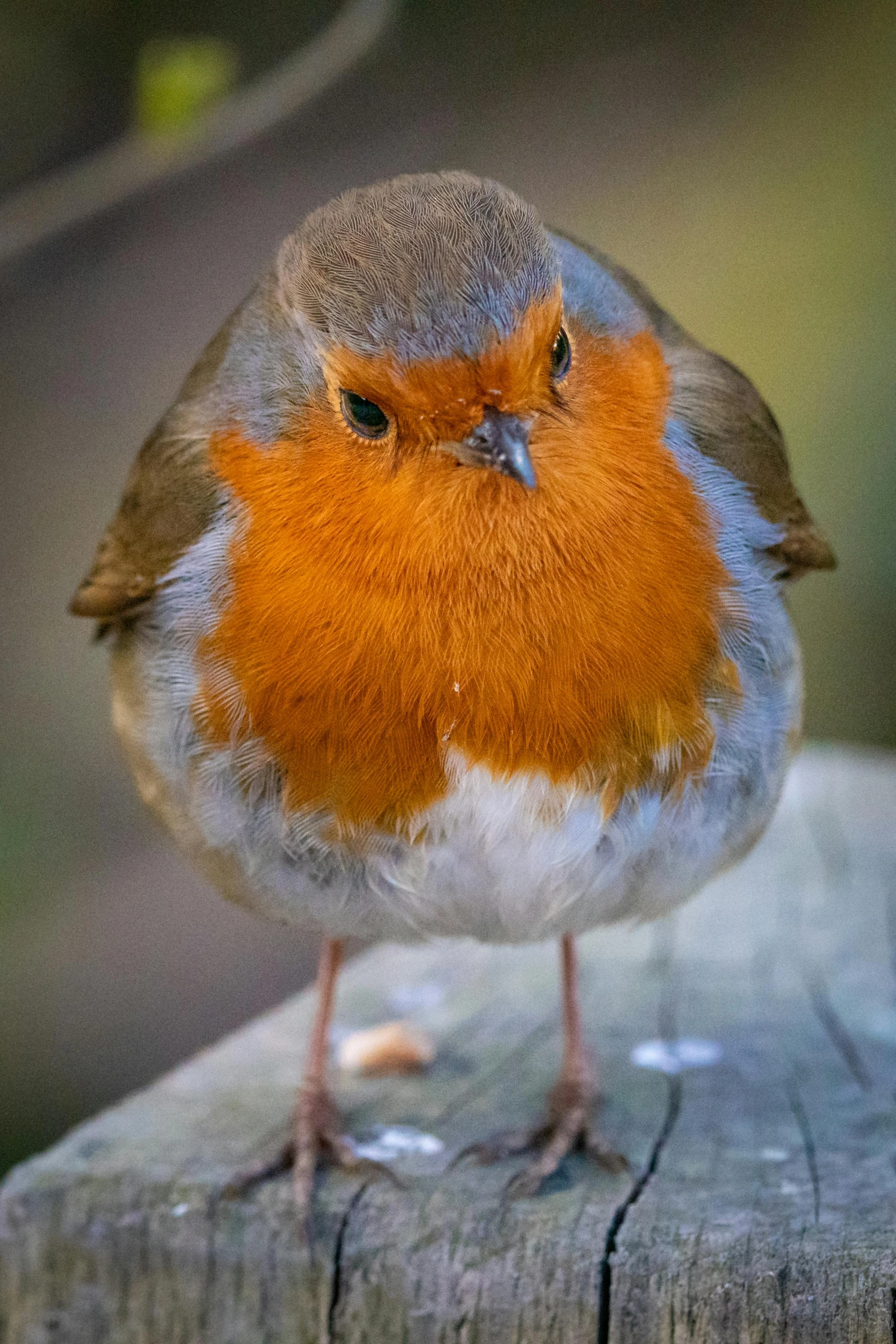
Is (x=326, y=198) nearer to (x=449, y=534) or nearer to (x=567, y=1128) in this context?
(x=449, y=534)

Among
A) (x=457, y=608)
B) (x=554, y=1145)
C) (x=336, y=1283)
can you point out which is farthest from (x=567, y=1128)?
(x=457, y=608)

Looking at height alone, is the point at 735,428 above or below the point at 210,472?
above

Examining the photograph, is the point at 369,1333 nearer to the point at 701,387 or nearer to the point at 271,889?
the point at 271,889

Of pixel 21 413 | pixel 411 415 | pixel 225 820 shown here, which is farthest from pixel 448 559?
pixel 21 413

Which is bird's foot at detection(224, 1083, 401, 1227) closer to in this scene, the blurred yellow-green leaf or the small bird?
the small bird

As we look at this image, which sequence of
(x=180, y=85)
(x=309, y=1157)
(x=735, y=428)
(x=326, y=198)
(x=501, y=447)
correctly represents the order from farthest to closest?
(x=326, y=198) < (x=180, y=85) < (x=735, y=428) < (x=309, y=1157) < (x=501, y=447)
